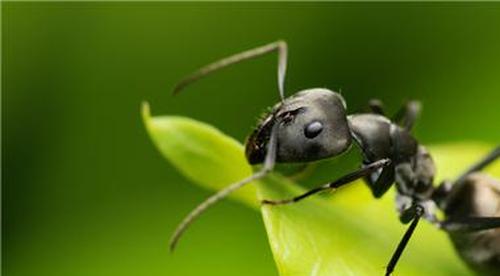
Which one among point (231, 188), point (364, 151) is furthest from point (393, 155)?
point (231, 188)

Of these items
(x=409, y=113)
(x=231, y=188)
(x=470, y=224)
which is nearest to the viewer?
(x=231, y=188)

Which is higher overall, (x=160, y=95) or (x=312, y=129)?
(x=160, y=95)

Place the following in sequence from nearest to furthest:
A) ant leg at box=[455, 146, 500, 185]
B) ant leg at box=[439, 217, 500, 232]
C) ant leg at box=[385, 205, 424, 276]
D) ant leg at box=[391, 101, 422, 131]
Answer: ant leg at box=[385, 205, 424, 276] → ant leg at box=[439, 217, 500, 232] → ant leg at box=[455, 146, 500, 185] → ant leg at box=[391, 101, 422, 131]

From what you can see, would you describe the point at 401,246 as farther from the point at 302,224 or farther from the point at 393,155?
the point at 393,155

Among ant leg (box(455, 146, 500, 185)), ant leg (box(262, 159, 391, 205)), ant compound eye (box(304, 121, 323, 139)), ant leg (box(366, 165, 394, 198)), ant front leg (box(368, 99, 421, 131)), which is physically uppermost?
ant compound eye (box(304, 121, 323, 139))

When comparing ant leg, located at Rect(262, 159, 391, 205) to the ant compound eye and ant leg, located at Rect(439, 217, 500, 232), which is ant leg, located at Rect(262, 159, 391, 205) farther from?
ant leg, located at Rect(439, 217, 500, 232)

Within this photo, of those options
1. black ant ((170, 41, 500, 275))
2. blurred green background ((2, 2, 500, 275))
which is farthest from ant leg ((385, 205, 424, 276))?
blurred green background ((2, 2, 500, 275))

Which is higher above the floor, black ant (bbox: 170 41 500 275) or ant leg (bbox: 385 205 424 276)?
black ant (bbox: 170 41 500 275)
